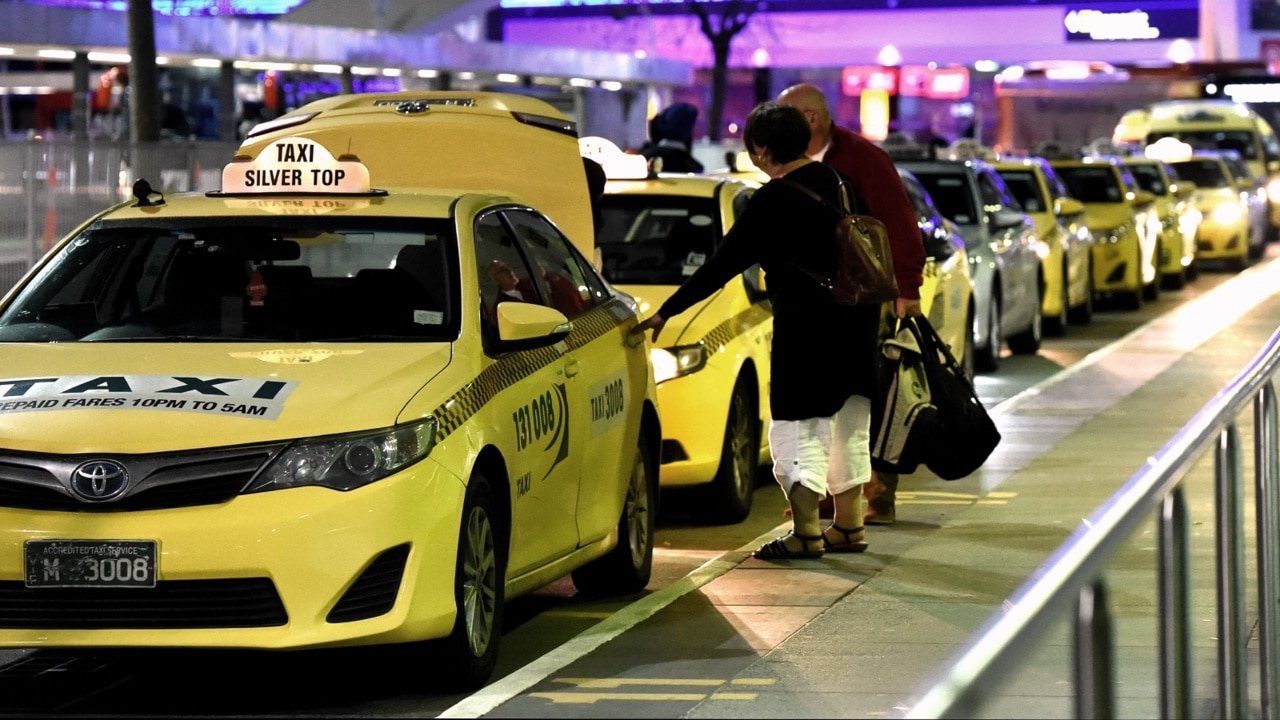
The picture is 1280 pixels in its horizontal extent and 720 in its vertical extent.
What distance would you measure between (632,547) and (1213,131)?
118ft

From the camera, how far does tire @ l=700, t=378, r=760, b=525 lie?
35.2 feet

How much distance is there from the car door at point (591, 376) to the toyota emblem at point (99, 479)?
1.81 metres

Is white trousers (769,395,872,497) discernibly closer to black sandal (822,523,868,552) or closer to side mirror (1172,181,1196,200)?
black sandal (822,523,868,552)

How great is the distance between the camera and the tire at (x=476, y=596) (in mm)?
6828

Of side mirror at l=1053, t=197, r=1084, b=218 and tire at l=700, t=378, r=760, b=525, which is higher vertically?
side mirror at l=1053, t=197, r=1084, b=218

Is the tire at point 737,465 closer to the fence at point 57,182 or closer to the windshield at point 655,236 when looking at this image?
the windshield at point 655,236

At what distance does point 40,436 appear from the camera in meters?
6.57

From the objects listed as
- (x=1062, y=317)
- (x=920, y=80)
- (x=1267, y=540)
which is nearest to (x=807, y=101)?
(x=1267, y=540)

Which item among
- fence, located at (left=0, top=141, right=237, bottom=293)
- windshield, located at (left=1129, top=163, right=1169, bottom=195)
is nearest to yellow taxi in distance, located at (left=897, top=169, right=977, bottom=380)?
fence, located at (left=0, top=141, right=237, bottom=293)

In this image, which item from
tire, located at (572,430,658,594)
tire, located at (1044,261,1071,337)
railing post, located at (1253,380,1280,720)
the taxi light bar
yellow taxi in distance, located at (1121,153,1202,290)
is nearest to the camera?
railing post, located at (1253,380,1280,720)

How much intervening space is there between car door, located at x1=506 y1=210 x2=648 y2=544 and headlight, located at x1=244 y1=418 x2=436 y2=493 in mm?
1297

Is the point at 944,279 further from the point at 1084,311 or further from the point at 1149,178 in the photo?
the point at 1149,178

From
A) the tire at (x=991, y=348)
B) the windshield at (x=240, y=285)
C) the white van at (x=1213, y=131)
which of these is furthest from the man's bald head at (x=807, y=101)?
the white van at (x=1213, y=131)

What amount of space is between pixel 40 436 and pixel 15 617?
20.1 inches
